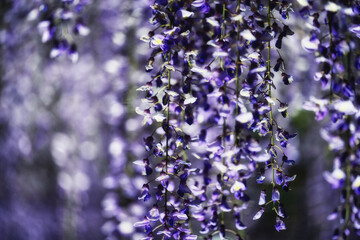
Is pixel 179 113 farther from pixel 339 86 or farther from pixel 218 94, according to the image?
pixel 339 86

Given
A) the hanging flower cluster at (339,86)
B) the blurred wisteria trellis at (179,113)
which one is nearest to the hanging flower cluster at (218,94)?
the blurred wisteria trellis at (179,113)

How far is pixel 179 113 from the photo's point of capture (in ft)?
3.01

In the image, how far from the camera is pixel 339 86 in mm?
959

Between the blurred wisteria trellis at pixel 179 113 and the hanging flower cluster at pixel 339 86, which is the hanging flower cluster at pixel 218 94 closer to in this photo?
the blurred wisteria trellis at pixel 179 113

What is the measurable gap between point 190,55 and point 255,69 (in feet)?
0.48

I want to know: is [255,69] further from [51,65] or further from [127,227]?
[51,65]

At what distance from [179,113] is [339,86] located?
39 cm

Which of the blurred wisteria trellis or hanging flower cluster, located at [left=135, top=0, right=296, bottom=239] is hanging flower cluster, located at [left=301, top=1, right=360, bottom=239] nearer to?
the blurred wisteria trellis

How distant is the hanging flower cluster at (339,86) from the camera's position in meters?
0.90

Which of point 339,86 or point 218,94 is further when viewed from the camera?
point 339,86

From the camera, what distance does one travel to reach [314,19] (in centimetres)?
89

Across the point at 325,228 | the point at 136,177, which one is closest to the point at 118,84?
the point at 136,177

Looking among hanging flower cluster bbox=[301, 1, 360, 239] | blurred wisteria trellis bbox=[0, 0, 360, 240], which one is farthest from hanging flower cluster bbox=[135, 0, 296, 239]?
hanging flower cluster bbox=[301, 1, 360, 239]

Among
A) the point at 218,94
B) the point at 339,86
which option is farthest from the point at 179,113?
the point at 339,86
